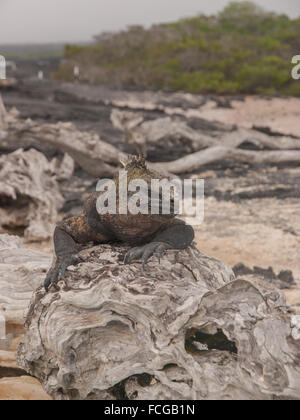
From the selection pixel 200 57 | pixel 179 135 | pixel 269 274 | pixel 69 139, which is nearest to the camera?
pixel 269 274

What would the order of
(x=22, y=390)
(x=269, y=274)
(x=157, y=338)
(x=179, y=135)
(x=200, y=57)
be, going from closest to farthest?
(x=157, y=338)
(x=22, y=390)
(x=269, y=274)
(x=179, y=135)
(x=200, y=57)

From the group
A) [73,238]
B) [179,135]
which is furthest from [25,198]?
[179,135]

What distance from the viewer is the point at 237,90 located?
2269 cm

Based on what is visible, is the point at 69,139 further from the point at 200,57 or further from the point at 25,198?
the point at 200,57

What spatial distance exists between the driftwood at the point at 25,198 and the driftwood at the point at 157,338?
3.90 m

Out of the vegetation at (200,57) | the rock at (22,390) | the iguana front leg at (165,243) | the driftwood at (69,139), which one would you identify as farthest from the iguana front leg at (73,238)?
the vegetation at (200,57)

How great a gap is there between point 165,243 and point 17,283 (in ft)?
5.44

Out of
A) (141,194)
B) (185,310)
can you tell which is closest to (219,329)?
(185,310)

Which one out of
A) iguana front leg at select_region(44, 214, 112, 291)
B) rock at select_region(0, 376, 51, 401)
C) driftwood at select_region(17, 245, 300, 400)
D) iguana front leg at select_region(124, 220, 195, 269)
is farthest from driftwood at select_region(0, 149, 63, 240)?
driftwood at select_region(17, 245, 300, 400)

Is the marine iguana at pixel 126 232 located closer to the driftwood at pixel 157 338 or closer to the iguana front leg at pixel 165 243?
the iguana front leg at pixel 165 243

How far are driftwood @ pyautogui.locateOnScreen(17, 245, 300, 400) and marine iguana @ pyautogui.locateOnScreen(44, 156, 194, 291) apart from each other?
0.12 metres

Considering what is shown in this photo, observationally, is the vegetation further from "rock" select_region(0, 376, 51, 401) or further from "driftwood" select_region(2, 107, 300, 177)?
"rock" select_region(0, 376, 51, 401)

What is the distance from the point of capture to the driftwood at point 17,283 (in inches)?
146

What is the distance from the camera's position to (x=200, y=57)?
26328 millimetres
